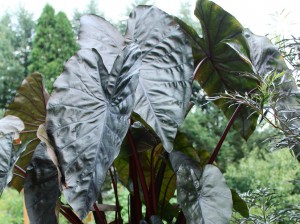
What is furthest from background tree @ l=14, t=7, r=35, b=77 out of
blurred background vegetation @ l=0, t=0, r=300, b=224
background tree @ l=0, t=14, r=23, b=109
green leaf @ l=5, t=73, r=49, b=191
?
green leaf @ l=5, t=73, r=49, b=191

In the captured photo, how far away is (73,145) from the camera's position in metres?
0.96

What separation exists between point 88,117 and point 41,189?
221 millimetres

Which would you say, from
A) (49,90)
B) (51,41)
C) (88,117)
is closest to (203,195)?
(88,117)

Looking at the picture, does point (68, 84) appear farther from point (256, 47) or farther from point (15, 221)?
point (15, 221)

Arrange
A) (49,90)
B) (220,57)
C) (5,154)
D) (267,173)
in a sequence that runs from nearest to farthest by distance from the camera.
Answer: (5,154)
(220,57)
(267,173)
(49,90)

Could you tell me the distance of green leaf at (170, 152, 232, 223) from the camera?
1008mm

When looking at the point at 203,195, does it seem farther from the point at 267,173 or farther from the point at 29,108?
the point at 267,173

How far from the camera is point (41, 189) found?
1.08 metres

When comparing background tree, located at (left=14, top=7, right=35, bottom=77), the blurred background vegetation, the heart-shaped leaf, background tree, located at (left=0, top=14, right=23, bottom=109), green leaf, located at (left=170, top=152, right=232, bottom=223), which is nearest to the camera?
green leaf, located at (left=170, top=152, right=232, bottom=223)

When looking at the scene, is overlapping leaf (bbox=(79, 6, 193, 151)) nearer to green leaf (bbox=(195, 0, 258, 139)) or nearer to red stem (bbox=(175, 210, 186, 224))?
green leaf (bbox=(195, 0, 258, 139))

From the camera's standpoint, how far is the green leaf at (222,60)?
1410mm

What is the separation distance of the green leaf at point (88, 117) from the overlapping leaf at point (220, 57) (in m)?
0.41

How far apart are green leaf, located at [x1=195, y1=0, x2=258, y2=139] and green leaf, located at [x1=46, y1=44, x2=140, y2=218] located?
0.41 m

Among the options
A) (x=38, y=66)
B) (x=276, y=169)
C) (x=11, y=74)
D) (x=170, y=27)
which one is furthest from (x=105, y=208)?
(x=11, y=74)
